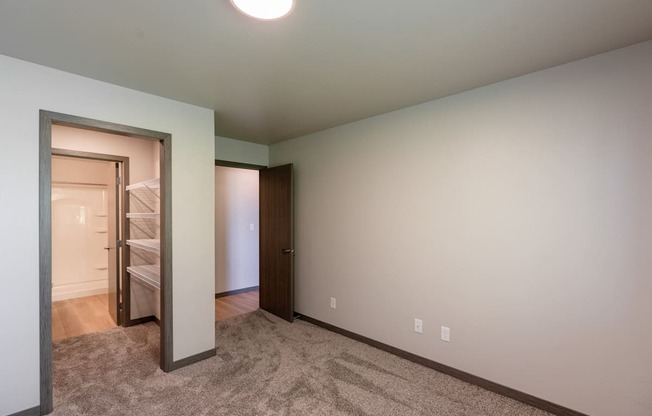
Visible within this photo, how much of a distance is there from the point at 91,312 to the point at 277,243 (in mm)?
2930

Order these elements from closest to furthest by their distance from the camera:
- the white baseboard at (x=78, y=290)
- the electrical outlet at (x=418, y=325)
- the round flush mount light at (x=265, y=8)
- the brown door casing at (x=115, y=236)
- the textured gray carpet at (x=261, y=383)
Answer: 1. the round flush mount light at (x=265, y=8)
2. the textured gray carpet at (x=261, y=383)
3. the electrical outlet at (x=418, y=325)
4. the brown door casing at (x=115, y=236)
5. the white baseboard at (x=78, y=290)

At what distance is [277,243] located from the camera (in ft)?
13.8

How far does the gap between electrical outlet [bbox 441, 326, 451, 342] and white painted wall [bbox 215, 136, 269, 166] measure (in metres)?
3.25

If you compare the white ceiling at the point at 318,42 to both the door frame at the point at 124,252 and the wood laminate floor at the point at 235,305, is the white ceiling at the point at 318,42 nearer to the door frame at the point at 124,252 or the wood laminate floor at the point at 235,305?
the door frame at the point at 124,252

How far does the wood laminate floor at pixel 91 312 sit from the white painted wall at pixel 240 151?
220cm

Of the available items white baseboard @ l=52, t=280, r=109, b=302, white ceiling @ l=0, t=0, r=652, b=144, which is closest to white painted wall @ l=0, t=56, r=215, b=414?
white ceiling @ l=0, t=0, r=652, b=144

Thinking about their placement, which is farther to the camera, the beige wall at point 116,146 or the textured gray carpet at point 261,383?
the beige wall at point 116,146

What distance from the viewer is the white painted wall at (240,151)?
13.4 ft

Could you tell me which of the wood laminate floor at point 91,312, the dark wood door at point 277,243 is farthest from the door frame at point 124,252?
the dark wood door at point 277,243

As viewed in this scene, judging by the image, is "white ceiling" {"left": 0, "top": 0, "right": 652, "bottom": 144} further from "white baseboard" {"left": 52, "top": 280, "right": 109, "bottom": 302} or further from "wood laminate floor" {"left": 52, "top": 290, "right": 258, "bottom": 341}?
"white baseboard" {"left": 52, "top": 280, "right": 109, "bottom": 302}

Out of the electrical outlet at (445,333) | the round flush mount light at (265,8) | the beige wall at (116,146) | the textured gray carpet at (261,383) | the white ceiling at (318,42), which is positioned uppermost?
the white ceiling at (318,42)

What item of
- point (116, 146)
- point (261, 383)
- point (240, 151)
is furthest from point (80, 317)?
point (261, 383)

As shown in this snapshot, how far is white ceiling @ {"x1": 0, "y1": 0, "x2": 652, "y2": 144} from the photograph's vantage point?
1533 millimetres

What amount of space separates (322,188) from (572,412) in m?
2.97
